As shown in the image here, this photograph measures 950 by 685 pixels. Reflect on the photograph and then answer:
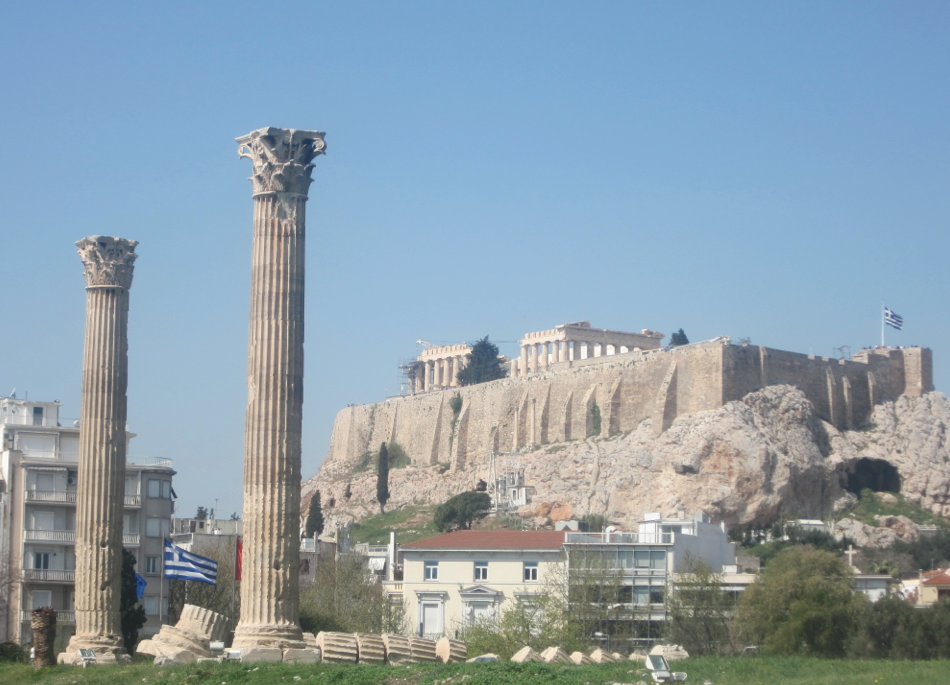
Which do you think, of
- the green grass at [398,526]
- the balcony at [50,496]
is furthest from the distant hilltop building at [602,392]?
the balcony at [50,496]

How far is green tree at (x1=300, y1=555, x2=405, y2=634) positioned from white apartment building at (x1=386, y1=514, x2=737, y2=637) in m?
1.10

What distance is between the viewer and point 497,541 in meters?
49.0

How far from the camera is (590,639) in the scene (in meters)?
40.0

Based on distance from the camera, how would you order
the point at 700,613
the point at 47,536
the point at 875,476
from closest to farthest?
the point at 700,613 → the point at 47,536 → the point at 875,476

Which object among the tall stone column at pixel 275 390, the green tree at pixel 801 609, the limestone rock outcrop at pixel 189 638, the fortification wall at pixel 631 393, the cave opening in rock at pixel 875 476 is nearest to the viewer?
the tall stone column at pixel 275 390

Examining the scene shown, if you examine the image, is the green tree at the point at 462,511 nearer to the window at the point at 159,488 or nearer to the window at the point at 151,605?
the window at the point at 159,488

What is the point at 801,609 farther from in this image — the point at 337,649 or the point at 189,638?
the point at 189,638

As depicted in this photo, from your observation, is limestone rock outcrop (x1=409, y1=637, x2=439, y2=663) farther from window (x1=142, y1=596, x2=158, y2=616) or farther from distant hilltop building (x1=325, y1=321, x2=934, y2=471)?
distant hilltop building (x1=325, y1=321, x2=934, y2=471)

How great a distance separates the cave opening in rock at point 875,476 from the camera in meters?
79.5

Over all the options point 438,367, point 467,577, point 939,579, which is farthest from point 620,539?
point 438,367

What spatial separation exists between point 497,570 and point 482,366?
2359 inches

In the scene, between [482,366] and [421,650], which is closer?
[421,650]

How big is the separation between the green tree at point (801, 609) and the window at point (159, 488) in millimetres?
18313

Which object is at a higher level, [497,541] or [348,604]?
[497,541]
